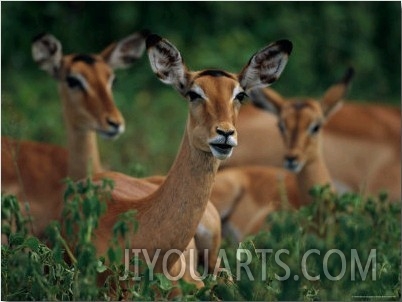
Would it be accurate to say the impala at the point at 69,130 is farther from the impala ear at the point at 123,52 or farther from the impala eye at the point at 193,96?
the impala eye at the point at 193,96

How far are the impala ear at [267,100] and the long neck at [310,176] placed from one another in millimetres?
721

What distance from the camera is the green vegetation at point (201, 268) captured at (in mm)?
4906

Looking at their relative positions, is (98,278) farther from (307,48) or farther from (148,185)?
(307,48)

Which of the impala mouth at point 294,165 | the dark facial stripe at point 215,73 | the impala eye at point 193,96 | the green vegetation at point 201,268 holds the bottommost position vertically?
the green vegetation at point 201,268

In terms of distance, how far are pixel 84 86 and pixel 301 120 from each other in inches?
57.8

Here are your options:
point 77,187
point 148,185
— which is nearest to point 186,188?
point 77,187

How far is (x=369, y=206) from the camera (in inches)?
253

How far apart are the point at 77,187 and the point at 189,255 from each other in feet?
2.66

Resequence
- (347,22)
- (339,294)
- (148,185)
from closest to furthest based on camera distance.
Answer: (339,294) → (148,185) → (347,22)

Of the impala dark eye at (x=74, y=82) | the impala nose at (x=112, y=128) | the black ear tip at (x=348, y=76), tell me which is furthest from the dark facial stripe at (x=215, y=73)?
the black ear tip at (x=348, y=76)

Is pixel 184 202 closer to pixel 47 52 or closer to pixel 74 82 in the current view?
pixel 74 82

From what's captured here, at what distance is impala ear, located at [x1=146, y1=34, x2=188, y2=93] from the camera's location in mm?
5844

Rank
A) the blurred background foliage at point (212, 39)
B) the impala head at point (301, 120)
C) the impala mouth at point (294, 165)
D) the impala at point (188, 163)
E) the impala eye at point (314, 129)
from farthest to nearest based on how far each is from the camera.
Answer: the blurred background foliage at point (212, 39)
the impala eye at point (314, 129)
the impala head at point (301, 120)
the impala mouth at point (294, 165)
the impala at point (188, 163)

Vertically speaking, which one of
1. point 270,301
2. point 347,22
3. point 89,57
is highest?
point 347,22
